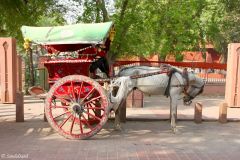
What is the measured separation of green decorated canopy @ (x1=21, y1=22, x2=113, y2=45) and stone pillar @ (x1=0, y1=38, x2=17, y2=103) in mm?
4984

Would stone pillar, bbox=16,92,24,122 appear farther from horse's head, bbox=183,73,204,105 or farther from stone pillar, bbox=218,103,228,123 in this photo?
stone pillar, bbox=218,103,228,123

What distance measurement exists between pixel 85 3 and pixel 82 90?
8803mm

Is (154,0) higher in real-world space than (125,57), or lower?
higher

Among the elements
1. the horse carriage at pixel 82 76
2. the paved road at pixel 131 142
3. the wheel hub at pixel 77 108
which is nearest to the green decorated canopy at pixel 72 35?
the horse carriage at pixel 82 76

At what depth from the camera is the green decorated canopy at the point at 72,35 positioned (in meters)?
6.99

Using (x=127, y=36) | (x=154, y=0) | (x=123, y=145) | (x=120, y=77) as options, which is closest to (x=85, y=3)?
(x=127, y=36)

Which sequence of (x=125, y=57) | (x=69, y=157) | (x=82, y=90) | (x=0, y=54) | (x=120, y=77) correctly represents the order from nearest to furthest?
(x=69, y=157) → (x=82, y=90) → (x=120, y=77) → (x=0, y=54) → (x=125, y=57)

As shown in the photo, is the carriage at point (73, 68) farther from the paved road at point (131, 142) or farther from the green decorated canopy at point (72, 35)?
the paved road at point (131, 142)

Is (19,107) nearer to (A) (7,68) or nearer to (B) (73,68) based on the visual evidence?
(B) (73,68)

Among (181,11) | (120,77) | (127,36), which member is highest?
(181,11)

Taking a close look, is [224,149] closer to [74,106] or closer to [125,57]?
[74,106]

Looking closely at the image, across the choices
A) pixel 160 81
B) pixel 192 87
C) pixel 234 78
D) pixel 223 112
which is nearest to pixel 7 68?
pixel 160 81

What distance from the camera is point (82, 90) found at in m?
7.21

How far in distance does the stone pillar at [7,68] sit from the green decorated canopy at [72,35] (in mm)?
4984
